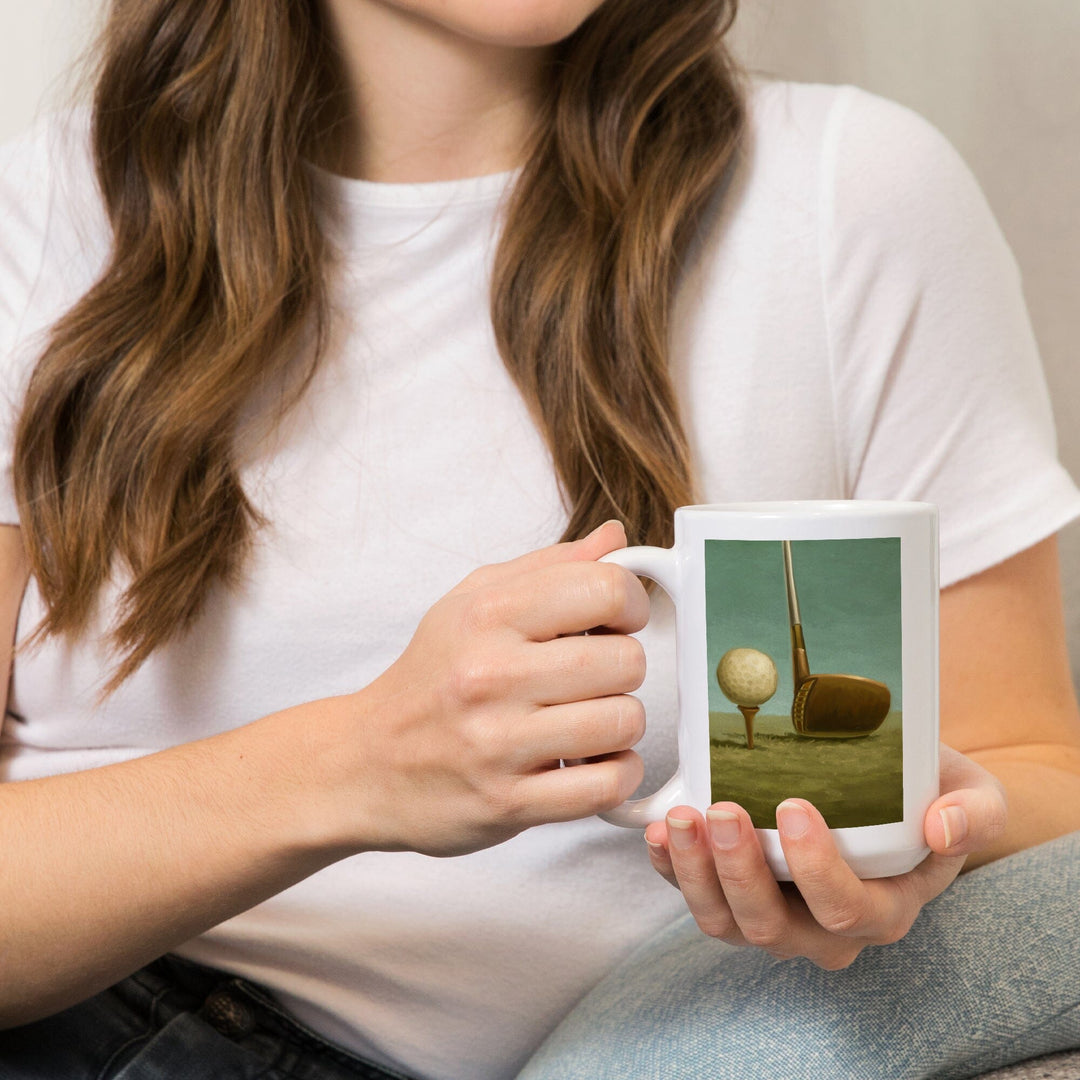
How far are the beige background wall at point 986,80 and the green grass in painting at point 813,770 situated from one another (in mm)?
922

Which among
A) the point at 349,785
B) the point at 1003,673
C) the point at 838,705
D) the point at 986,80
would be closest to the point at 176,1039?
the point at 349,785

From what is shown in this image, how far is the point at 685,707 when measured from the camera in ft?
1.93

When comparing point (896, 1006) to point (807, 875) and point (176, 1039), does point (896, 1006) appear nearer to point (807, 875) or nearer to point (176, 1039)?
point (807, 875)

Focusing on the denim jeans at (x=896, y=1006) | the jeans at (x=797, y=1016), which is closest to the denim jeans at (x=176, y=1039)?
the jeans at (x=797, y=1016)

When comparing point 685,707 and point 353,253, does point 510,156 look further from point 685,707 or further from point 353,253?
point 685,707

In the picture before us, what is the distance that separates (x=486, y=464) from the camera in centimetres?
94

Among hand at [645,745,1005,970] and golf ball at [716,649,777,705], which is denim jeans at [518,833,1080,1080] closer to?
hand at [645,745,1005,970]

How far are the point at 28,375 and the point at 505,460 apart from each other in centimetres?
40

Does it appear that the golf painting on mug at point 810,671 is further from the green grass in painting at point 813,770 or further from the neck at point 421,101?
the neck at point 421,101

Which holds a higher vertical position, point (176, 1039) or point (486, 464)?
point (486, 464)

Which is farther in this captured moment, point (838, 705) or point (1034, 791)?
point (1034, 791)

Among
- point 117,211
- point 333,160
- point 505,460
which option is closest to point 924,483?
point 505,460

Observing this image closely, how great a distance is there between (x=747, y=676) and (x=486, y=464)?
43 centimetres

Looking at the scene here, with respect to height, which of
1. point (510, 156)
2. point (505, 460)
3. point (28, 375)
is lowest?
point (505, 460)
